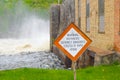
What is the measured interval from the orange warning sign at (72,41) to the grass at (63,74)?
310 cm

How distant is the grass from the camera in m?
11.6

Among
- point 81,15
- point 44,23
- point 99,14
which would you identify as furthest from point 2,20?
point 99,14

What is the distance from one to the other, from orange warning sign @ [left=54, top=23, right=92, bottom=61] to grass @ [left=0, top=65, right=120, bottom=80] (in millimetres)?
3098

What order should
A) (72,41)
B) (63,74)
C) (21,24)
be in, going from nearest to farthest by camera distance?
(72,41), (63,74), (21,24)

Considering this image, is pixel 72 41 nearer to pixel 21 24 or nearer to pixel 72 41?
pixel 72 41

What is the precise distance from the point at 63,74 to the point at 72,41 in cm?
413

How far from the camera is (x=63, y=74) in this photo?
12453 mm

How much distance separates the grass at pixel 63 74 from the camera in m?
11.6

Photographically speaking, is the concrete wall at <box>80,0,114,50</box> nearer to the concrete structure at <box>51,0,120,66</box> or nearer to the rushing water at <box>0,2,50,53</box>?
the concrete structure at <box>51,0,120,66</box>

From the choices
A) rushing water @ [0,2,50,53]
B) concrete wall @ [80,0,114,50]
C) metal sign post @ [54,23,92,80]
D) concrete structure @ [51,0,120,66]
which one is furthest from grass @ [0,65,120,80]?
rushing water @ [0,2,50,53]

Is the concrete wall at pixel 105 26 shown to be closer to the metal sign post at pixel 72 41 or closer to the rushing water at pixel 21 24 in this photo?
the metal sign post at pixel 72 41

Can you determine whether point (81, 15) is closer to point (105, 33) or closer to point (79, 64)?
point (79, 64)

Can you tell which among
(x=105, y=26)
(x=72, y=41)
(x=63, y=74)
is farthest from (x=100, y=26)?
(x=72, y=41)

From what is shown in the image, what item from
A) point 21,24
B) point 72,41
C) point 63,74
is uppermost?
point 21,24
